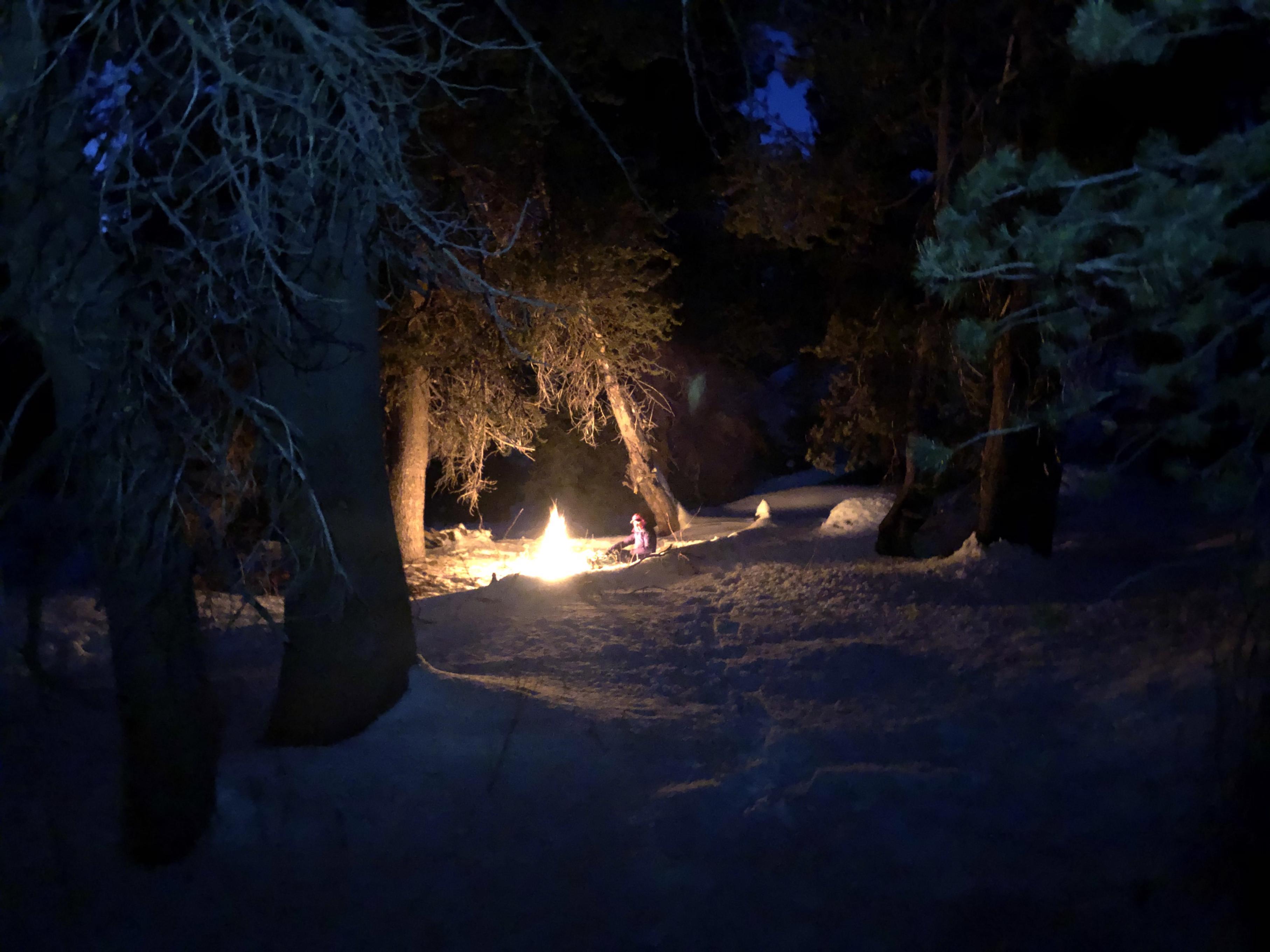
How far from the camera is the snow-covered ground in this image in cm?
326

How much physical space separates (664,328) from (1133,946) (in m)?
9.20

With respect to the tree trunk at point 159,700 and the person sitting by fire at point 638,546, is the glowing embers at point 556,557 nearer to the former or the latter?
the person sitting by fire at point 638,546

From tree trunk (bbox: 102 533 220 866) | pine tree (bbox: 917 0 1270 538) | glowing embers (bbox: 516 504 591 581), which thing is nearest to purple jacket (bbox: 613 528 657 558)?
glowing embers (bbox: 516 504 591 581)

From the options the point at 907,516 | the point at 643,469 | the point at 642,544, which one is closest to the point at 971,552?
the point at 907,516

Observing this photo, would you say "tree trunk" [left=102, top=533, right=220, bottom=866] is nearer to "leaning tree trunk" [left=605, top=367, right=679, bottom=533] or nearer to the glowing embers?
the glowing embers

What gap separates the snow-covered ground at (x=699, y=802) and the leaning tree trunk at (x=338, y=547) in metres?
0.21

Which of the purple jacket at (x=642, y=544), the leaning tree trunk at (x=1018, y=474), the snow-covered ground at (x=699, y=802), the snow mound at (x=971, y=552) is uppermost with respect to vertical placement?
the leaning tree trunk at (x=1018, y=474)

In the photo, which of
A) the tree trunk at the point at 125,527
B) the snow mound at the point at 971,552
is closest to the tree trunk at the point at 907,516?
the snow mound at the point at 971,552

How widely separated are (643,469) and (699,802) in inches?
360

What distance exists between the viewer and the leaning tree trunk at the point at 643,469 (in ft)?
40.0

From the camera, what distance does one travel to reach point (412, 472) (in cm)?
1091

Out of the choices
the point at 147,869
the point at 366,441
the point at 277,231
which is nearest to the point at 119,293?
the point at 277,231

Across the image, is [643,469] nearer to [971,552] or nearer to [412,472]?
[412,472]

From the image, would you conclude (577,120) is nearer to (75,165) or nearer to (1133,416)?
(1133,416)
